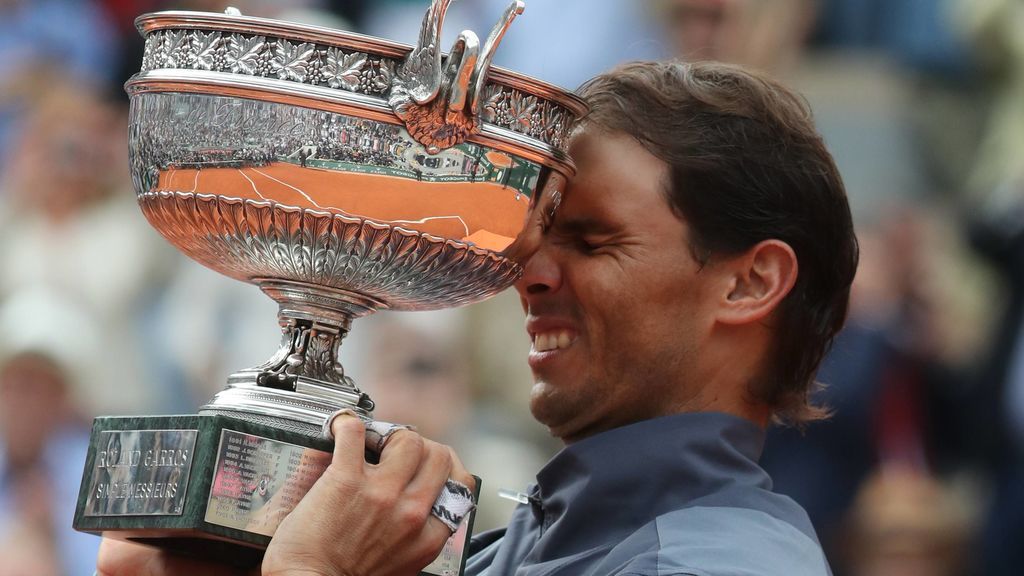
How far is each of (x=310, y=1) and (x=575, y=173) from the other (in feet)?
12.2

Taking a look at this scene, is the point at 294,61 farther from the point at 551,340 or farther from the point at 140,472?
the point at 551,340

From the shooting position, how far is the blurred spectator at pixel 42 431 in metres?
4.93

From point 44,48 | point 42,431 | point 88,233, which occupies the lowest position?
point 42,431

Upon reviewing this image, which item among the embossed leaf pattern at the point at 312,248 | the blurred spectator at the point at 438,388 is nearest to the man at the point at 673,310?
the embossed leaf pattern at the point at 312,248

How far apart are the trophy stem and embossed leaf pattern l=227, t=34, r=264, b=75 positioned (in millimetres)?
266

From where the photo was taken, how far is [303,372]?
1991mm

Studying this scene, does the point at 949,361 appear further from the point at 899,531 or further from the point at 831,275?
the point at 831,275

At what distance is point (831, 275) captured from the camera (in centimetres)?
243

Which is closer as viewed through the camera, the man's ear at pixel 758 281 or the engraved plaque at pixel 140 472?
the engraved plaque at pixel 140 472

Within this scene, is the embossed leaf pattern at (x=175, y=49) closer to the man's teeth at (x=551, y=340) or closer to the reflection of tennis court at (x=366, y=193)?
the reflection of tennis court at (x=366, y=193)

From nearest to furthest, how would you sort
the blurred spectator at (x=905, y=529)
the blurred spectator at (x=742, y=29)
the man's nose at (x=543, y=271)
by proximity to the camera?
1. the man's nose at (x=543, y=271)
2. the blurred spectator at (x=905, y=529)
3. the blurred spectator at (x=742, y=29)

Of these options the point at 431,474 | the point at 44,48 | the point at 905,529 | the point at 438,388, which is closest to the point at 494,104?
the point at 431,474

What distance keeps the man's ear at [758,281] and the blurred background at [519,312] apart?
2.45 m

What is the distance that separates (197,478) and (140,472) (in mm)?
108
